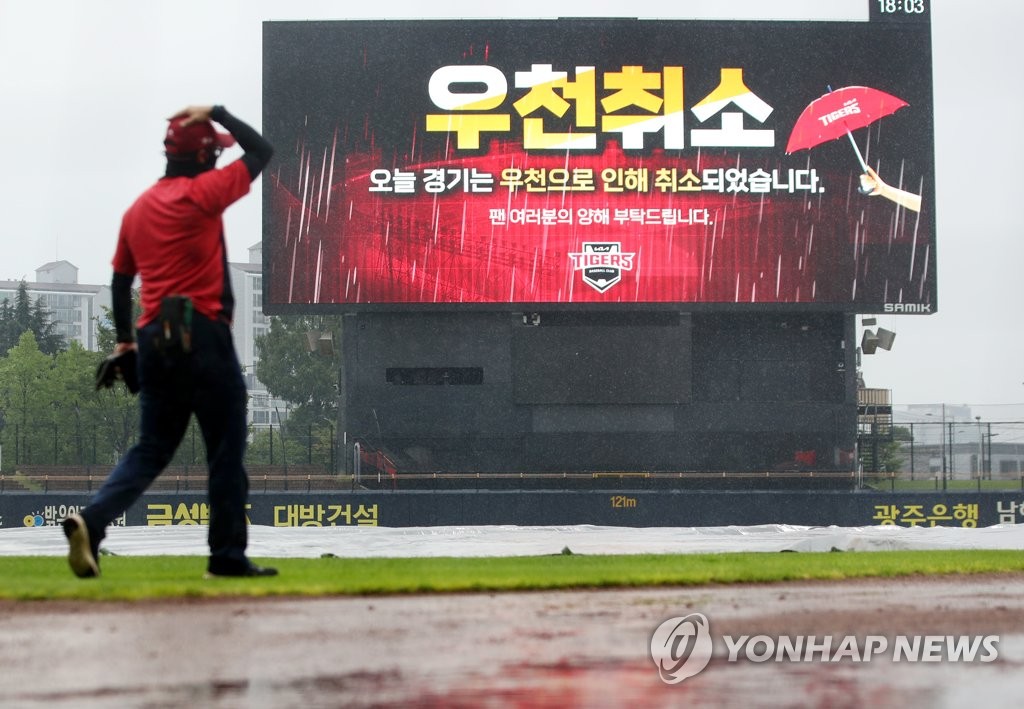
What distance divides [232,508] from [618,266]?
18.5 m

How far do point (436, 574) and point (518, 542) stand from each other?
8423 mm

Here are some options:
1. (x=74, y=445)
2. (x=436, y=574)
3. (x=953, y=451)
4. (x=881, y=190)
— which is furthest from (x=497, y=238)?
(x=74, y=445)

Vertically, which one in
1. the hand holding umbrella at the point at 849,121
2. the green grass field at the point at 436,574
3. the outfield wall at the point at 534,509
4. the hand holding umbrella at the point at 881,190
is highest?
the hand holding umbrella at the point at 849,121

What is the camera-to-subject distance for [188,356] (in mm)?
5254

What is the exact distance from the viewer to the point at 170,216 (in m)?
5.32

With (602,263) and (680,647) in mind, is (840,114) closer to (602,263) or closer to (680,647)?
(602,263)

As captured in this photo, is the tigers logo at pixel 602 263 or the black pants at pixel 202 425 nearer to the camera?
the black pants at pixel 202 425

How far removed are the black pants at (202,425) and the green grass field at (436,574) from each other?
22 centimetres

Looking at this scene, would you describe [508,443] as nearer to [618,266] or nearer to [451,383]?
[451,383]

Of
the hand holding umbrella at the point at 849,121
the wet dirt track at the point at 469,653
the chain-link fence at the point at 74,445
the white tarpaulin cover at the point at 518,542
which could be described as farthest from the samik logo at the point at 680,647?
the chain-link fence at the point at 74,445

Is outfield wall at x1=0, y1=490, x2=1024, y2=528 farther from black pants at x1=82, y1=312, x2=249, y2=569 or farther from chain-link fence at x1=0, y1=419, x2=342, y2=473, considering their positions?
black pants at x1=82, y1=312, x2=249, y2=569

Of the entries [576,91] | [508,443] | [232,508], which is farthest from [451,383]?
[232,508]

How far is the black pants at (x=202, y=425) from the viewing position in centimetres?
526

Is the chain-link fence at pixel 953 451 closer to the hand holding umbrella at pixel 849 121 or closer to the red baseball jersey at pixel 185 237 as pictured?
the hand holding umbrella at pixel 849 121
